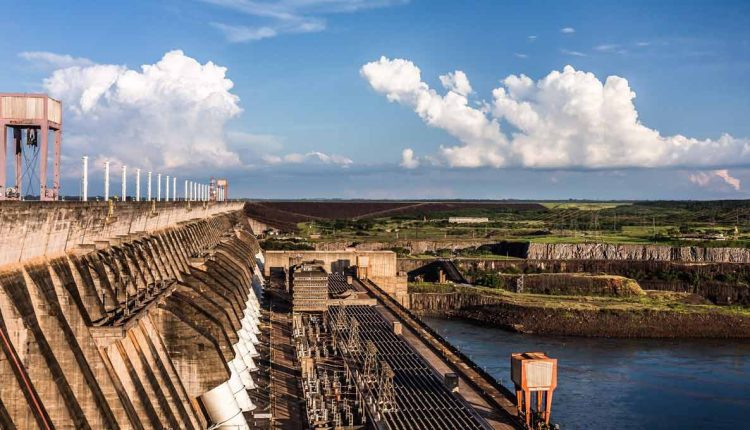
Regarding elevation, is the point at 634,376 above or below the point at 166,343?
below

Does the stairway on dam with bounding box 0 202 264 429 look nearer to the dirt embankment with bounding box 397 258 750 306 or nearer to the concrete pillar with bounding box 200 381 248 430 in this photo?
the concrete pillar with bounding box 200 381 248 430

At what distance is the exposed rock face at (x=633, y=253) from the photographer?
108m

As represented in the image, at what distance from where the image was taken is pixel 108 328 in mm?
16609

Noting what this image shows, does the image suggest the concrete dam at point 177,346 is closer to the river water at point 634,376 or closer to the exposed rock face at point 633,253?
the river water at point 634,376

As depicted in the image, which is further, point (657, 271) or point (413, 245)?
point (413, 245)

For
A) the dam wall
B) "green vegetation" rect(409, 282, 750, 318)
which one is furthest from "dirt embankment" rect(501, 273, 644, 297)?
the dam wall

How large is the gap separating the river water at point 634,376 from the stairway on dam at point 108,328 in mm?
23726

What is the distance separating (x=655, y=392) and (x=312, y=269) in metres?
24.8

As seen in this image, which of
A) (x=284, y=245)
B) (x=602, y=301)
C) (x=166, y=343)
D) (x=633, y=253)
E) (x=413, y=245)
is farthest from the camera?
(x=413, y=245)

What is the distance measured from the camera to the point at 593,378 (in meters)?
54.6

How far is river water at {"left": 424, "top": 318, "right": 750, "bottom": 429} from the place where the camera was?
45375 millimetres

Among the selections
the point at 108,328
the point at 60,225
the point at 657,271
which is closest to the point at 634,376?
the point at 108,328

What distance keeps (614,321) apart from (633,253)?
36646 mm

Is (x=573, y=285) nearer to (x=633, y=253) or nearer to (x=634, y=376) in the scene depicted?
(x=633, y=253)
